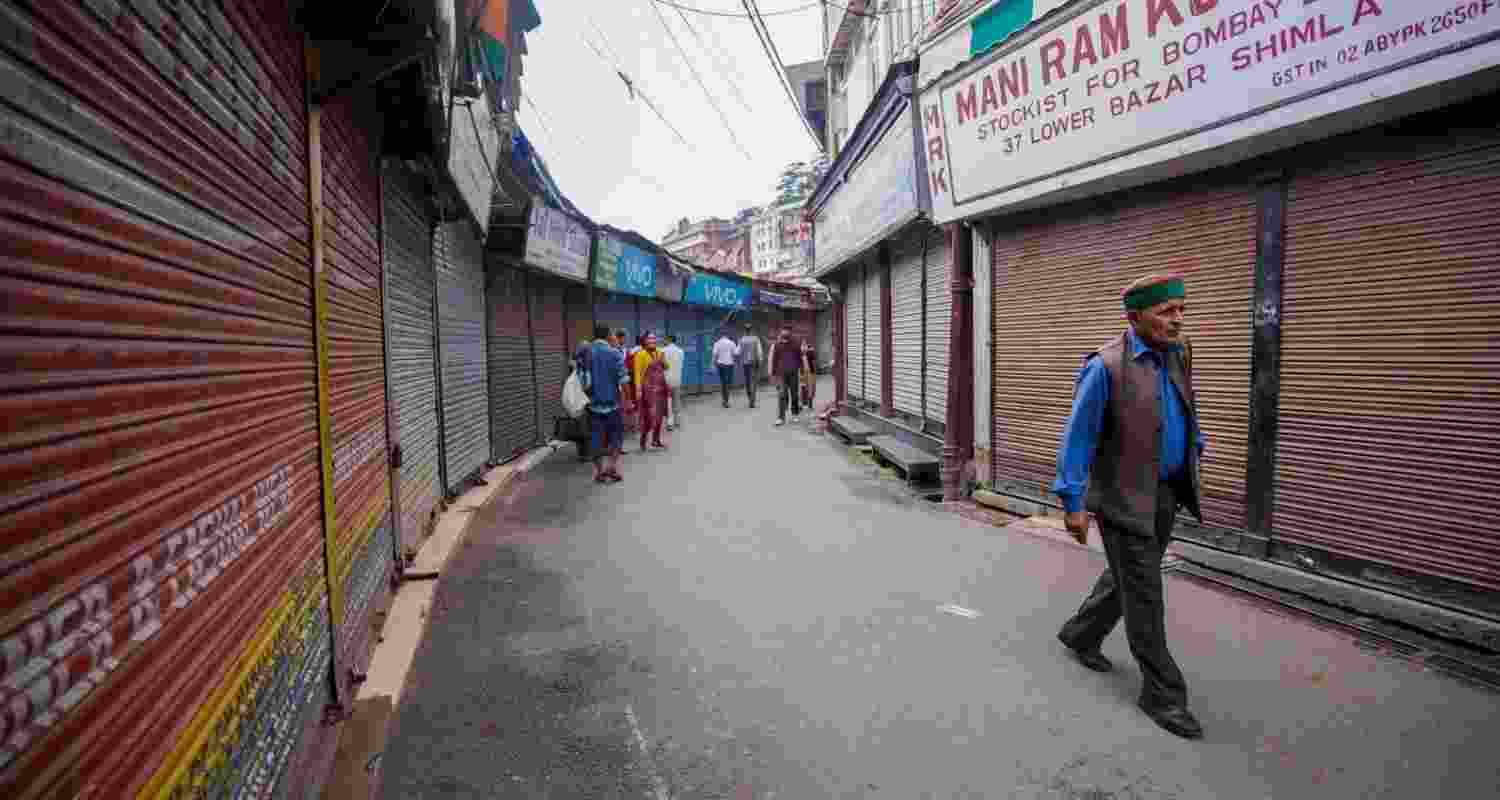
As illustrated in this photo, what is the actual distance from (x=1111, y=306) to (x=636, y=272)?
1133 cm

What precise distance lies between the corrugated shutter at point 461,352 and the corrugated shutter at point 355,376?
245 cm

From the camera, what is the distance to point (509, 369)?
399 inches

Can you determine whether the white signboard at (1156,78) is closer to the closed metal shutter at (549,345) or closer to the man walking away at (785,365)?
the closed metal shutter at (549,345)

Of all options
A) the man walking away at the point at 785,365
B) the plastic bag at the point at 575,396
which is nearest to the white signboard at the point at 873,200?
the man walking away at the point at 785,365

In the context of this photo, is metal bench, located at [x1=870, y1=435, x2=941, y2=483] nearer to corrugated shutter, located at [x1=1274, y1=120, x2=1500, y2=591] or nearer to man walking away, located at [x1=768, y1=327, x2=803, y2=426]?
corrugated shutter, located at [x1=1274, y1=120, x2=1500, y2=591]

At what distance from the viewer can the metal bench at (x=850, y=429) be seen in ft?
37.6

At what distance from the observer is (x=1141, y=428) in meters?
A: 3.25

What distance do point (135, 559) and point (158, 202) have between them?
2.66 feet

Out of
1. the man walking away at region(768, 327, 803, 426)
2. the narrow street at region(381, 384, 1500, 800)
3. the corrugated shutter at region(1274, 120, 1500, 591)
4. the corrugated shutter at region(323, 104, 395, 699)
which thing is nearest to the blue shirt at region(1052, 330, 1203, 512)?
the narrow street at region(381, 384, 1500, 800)

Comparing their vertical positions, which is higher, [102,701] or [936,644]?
[102,701]

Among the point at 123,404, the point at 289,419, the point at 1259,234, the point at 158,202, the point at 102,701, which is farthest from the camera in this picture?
the point at 1259,234

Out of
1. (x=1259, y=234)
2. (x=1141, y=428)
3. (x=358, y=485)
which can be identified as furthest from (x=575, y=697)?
(x=1259, y=234)

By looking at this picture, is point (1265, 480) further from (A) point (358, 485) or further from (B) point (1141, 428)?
(A) point (358, 485)

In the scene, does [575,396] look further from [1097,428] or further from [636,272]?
[636,272]
